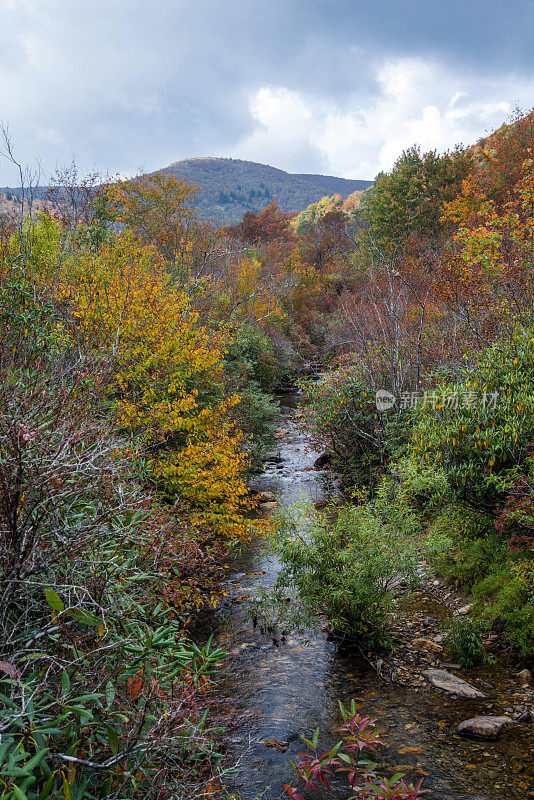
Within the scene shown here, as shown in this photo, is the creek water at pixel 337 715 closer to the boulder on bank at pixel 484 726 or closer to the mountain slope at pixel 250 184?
the boulder on bank at pixel 484 726


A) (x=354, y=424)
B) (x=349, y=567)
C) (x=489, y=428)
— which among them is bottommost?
(x=349, y=567)

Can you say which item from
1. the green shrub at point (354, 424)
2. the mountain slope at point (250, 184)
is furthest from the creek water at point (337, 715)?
the mountain slope at point (250, 184)

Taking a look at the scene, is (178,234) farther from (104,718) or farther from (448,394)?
(104,718)

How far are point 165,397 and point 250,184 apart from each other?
163m

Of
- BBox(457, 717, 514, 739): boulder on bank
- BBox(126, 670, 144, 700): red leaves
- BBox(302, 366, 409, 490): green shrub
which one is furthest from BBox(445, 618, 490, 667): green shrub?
BBox(302, 366, 409, 490): green shrub

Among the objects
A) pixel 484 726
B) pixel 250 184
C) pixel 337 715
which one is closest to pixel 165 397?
pixel 337 715

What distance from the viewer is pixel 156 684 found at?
2758 mm

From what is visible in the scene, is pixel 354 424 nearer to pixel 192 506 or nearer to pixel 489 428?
pixel 192 506

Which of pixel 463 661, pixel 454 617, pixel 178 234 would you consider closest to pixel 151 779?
pixel 463 661

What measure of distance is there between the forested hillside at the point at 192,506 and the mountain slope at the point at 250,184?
12016 centimetres

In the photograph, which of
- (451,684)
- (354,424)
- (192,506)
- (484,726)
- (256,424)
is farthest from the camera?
(256,424)

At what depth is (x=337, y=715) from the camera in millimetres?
5234

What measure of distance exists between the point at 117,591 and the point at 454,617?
560cm

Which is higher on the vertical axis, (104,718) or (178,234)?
(178,234)
